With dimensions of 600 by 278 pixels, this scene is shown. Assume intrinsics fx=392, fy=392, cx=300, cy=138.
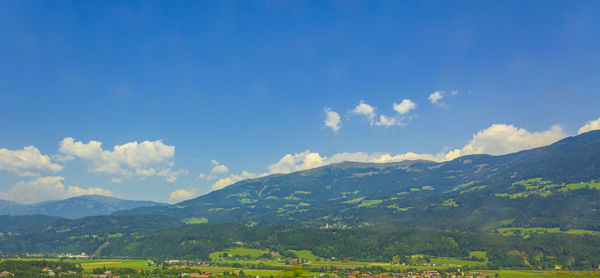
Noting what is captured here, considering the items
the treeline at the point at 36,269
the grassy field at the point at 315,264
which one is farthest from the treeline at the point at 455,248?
the treeline at the point at 36,269

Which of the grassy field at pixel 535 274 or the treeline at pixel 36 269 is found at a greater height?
the treeline at pixel 36 269

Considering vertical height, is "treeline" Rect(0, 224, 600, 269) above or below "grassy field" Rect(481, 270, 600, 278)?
above

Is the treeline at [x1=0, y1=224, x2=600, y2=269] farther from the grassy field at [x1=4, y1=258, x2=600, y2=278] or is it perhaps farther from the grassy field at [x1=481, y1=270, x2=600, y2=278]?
the grassy field at [x1=481, y1=270, x2=600, y2=278]

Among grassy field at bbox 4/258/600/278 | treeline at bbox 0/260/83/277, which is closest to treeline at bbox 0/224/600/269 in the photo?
grassy field at bbox 4/258/600/278

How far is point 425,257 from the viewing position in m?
166

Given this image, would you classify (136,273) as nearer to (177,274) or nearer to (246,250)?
(177,274)

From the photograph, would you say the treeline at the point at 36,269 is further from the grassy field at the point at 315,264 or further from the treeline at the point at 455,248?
the treeline at the point at 455,248

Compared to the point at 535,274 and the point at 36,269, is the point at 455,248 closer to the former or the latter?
the point at 535,274

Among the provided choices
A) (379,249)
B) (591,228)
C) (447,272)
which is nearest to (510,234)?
(591,228)

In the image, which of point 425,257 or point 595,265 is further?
point 425,257

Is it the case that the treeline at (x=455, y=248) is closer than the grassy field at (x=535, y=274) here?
No

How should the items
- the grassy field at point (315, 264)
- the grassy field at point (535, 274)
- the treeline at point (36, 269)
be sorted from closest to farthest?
the grassy field at point (535, 274) < the treeline at point (36, 269) < the grassy field at point (315, 264)

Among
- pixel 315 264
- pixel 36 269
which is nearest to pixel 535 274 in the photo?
pixel 315 264

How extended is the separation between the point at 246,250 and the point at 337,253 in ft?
153
